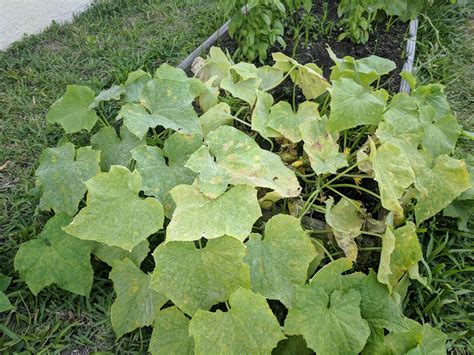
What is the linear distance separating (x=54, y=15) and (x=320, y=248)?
98.6 inches

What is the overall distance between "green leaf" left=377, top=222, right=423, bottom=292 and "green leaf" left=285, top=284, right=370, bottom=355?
0.15 metres

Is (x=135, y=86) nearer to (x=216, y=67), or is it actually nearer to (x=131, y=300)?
(x=216, y=67)

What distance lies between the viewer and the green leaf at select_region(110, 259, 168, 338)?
4.94 feet

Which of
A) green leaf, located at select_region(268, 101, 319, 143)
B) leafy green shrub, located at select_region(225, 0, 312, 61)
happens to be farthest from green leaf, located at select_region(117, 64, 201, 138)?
leafy green shrub, located at select_region(225, 0, 312, 61)

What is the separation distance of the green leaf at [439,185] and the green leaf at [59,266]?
1.21 m

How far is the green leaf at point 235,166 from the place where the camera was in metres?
1.44

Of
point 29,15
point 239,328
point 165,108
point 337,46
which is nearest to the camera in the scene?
point 239,328

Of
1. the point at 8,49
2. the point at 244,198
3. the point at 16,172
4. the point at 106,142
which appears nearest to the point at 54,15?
the point at 8,49

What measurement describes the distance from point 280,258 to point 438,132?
0.93 metres

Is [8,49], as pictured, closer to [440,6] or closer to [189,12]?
[189,12]

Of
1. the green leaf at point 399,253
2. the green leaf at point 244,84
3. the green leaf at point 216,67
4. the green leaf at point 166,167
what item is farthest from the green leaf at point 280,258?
the green leaf at point 216,67

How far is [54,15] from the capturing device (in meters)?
3.09

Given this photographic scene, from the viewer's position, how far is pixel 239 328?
1264 millimetres

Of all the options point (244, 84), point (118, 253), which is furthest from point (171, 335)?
point (244, 84)
